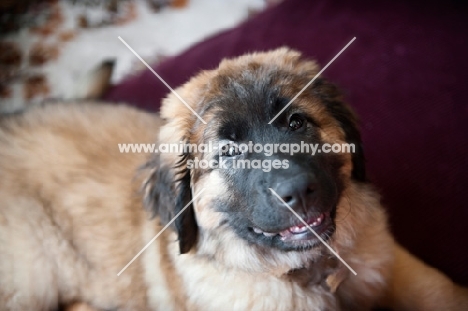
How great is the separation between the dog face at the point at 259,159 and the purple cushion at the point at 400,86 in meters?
0.52

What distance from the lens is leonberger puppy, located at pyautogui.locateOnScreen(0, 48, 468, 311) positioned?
1.43m

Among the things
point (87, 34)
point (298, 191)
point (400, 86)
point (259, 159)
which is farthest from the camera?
point (87, 34)

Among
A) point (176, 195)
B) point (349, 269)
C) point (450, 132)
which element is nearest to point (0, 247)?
point (176, 195)

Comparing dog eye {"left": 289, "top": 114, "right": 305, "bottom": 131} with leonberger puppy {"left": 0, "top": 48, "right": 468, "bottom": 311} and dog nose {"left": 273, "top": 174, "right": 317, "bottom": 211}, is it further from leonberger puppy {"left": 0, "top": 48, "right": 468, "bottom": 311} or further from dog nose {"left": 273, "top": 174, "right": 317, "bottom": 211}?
dog nose {"left": 273, "top": 174, "right": 317, "bottom": 211}

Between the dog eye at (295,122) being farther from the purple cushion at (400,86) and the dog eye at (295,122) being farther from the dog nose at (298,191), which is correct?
the purple cushion at (400,86)

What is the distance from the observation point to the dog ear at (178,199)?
157 centimetres

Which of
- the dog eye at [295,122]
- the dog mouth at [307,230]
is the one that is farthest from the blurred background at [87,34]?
the dog mouth at [307,230]

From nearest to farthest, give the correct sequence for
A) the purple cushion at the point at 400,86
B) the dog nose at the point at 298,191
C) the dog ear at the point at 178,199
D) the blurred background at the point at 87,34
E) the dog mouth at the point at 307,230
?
the dog nose at the point at 298,191 → the dog mouth at the point at 307,230 → the dog ear at the point at 178,199 → the purple cushion at the point at 400,86 → the blurred background at the point at 87,34

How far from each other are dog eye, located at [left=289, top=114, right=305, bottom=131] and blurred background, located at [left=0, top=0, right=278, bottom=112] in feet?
7.11

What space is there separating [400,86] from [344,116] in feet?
2.63

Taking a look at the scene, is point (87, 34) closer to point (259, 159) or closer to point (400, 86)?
point (400, 86)

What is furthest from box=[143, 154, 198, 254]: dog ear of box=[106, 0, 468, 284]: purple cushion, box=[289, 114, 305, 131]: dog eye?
box=[106, 0, 468, 284]: purple cushion

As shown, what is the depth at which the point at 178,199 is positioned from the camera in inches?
61.9

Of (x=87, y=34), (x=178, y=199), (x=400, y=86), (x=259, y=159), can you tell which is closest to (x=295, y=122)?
(x=259, y=159)
